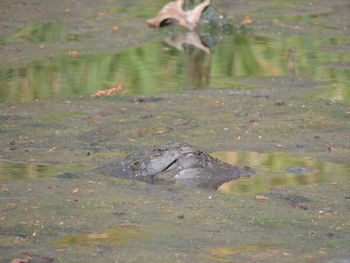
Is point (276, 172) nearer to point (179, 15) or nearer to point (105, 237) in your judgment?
point (105, 237)

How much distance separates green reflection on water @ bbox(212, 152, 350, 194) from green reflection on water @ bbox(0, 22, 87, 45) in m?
6.34

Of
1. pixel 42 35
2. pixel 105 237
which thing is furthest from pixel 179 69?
pixel 105 237

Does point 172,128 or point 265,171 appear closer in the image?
point 265,171

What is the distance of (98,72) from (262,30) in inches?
146

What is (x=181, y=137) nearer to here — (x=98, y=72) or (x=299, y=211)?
(x=299, y=211)

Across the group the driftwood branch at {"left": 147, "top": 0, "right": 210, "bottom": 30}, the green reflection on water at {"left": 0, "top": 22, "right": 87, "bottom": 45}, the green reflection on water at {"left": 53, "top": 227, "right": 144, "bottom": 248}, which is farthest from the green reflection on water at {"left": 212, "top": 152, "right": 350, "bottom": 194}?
the driftwood branch at {"left": 147, "top": 0, "right": 210, "bottom": 30}

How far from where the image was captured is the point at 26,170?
789 centimetres

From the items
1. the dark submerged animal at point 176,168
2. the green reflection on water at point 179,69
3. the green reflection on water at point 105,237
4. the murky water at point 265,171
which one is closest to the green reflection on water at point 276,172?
the murky water at point 265,171

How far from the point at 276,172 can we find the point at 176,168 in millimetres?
799

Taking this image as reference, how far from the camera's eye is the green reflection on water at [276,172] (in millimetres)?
7504

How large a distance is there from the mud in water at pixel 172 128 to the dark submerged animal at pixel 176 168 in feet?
0.50

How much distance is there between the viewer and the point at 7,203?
683 cm

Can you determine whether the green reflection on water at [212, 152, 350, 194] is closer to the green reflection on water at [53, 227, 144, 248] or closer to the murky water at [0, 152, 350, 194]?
the murky water at [0, 152, 350, 194]

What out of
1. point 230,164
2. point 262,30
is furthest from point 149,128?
point 262,30
